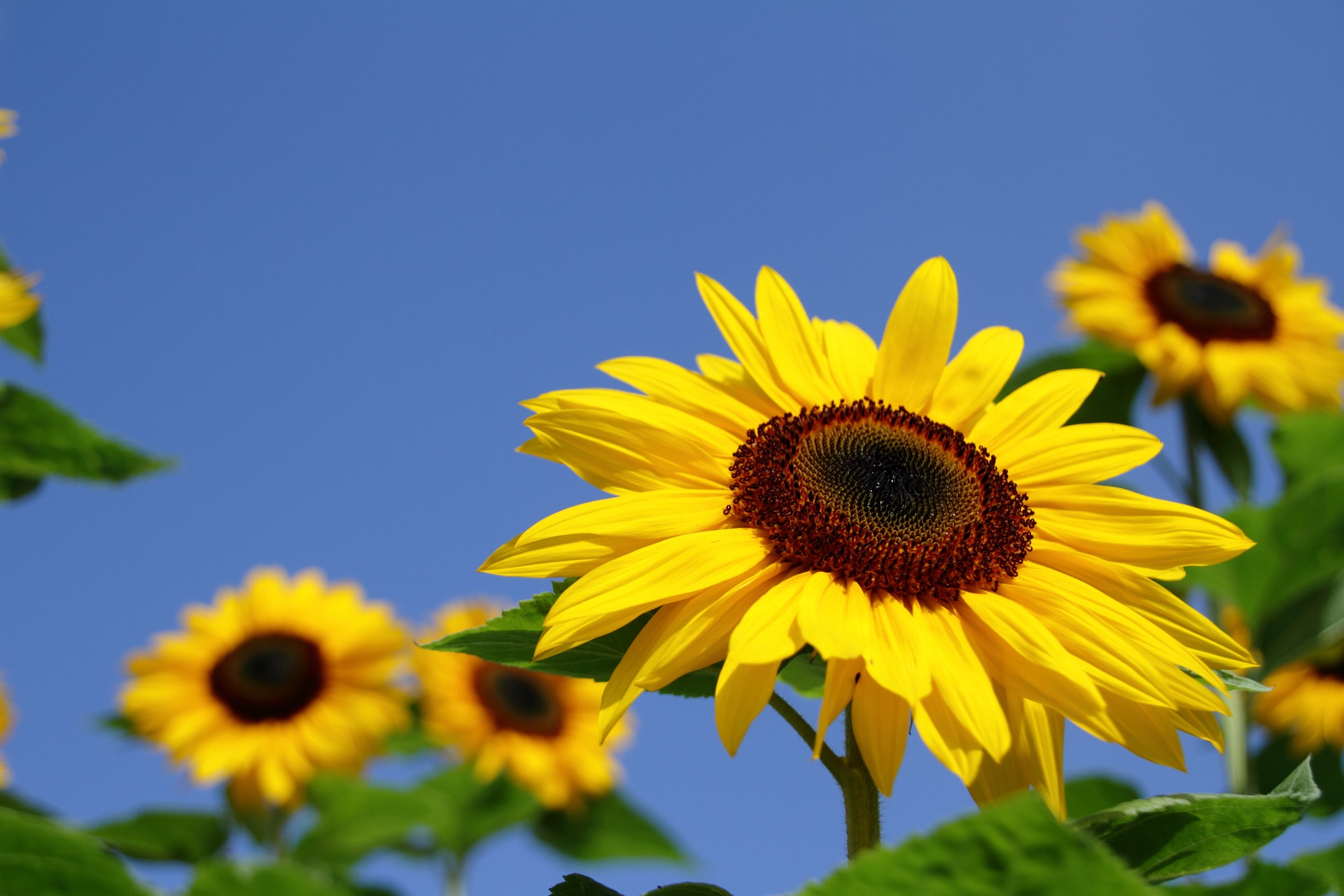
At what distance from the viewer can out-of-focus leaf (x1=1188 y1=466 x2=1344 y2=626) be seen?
11.1ft

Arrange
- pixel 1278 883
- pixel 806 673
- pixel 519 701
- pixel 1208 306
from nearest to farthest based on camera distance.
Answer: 1. pixel 1278 883
2. pixel 806 673
3. pixel 1208 306
4. pixel 519 701

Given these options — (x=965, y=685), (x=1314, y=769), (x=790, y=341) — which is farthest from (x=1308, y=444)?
(x=965, y=685)

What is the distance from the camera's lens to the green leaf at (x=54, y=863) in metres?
1.05

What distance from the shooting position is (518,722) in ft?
22.0

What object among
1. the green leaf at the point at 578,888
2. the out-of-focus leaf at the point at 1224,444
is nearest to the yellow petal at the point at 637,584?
the green leaf at the point at 578,888

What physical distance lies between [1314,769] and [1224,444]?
4.15 feet

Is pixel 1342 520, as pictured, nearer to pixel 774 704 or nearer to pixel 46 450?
pixel 774 704

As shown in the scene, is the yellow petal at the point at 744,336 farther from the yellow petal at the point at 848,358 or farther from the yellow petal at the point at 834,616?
the yellow petal at the point at 834,616

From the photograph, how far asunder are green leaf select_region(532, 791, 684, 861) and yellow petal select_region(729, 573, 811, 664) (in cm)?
596

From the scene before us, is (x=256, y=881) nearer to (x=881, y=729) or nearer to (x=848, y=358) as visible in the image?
(x=881, y=729)

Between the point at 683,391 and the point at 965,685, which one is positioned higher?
the point at 683,391

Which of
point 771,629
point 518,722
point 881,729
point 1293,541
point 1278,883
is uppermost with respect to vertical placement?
point 518,722

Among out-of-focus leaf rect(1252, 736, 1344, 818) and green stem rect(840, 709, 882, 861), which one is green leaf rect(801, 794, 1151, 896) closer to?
green stem rect(840, 709, 882, 861)

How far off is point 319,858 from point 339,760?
43 cm
